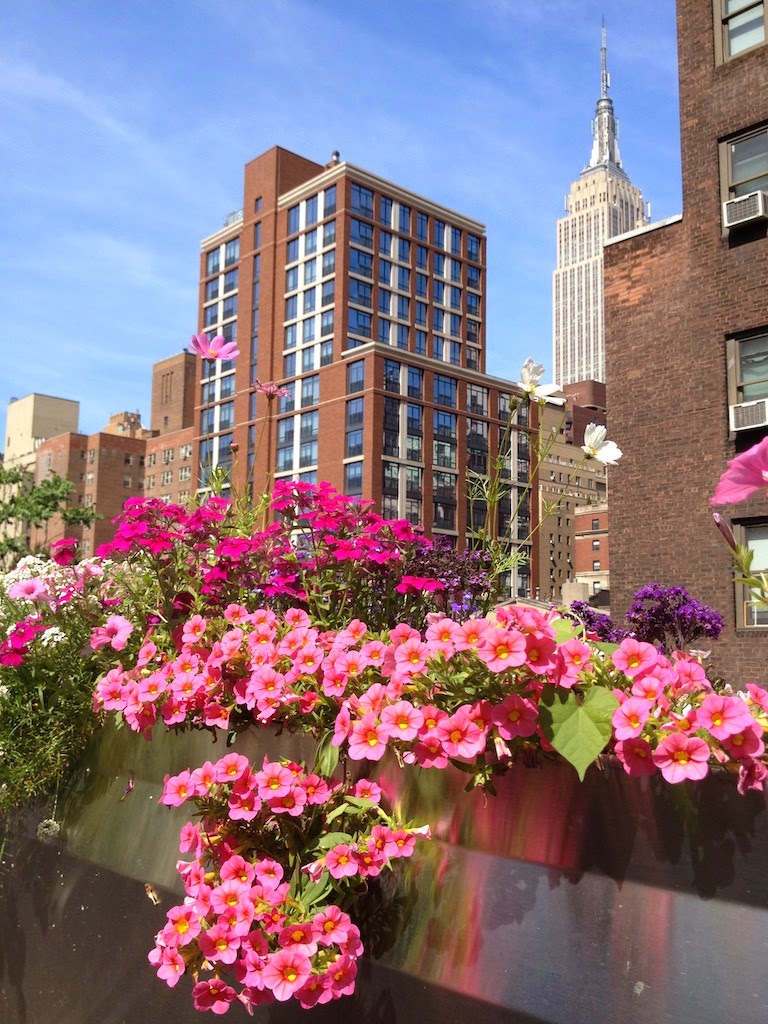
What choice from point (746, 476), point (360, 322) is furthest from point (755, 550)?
point (360, 322)

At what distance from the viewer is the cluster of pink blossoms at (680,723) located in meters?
1.30

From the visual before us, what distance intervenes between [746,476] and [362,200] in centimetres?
7960

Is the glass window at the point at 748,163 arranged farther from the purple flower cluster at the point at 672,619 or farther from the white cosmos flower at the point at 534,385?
the white cosmos flower at the point at 534,385

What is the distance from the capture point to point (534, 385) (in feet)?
11.7

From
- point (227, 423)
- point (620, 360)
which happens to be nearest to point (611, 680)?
point (620, 360)

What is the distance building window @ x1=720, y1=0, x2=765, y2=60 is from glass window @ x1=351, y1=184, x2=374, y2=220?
2451 inches

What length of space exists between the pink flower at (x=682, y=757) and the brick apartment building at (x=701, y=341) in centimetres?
1387

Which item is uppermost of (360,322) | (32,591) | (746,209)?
(360,322)

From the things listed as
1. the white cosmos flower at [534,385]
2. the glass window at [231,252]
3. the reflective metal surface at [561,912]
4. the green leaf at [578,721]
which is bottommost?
the reflective metal surface at [561,912]

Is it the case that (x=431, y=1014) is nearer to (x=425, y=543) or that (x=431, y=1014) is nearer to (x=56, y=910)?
(x=56, y=910)

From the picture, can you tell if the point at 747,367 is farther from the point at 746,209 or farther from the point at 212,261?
the point at 212,261

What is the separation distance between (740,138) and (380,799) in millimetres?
16936

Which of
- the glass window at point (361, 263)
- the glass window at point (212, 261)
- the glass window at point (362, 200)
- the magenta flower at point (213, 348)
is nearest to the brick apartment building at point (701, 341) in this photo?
the magenta flower at point (213, 348)

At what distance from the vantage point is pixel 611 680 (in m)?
1.59
